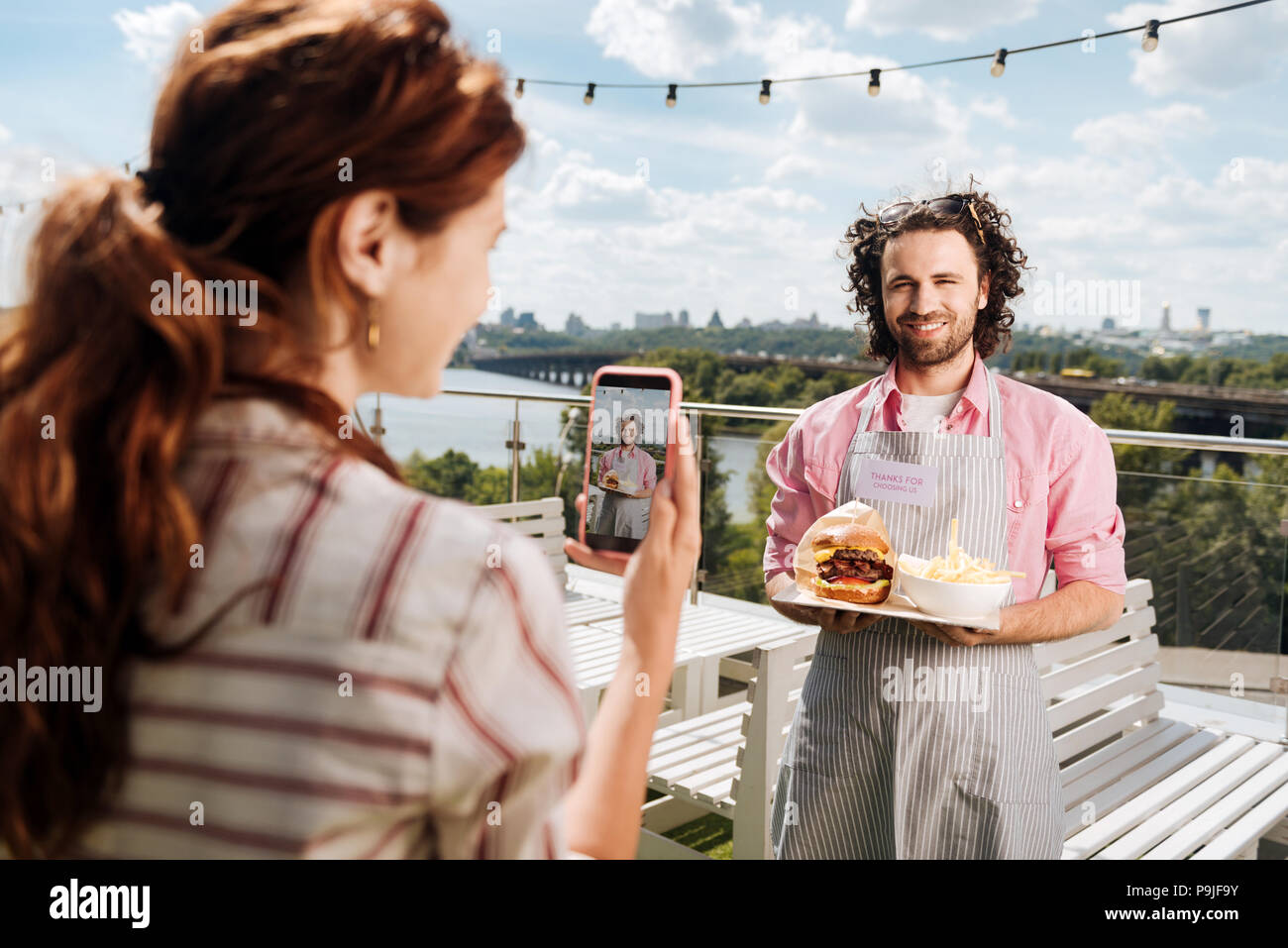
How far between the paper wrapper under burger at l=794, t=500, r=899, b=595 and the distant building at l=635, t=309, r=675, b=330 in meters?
22.3

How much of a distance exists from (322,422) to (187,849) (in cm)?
30

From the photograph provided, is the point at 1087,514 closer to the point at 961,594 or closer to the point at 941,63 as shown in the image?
the point at 961,594

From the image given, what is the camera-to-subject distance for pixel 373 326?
701mm

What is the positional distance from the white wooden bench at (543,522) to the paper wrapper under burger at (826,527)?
2730 mm

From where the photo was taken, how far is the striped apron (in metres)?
1.71

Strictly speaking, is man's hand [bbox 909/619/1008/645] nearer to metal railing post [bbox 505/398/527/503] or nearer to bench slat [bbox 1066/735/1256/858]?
bench slat [bbox 1066/735/1256/858]

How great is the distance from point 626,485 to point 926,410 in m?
0.94

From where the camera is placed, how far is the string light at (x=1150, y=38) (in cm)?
495

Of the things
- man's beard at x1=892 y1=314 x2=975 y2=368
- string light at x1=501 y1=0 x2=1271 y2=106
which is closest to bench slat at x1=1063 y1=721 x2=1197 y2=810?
man's beard at x1=892 y1=314 x2=975 y2=368

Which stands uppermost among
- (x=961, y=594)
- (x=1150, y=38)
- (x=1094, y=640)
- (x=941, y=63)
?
(x=941, y=63)

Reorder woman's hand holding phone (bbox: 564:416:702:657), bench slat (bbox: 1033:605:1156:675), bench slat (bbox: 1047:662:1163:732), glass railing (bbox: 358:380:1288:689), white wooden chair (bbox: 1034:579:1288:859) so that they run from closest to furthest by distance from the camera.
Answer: woman's hand holding phone (bbox: 564:416:702:657), white wooden chair (bbox: 1034:579:1288:859), bench slat (bbox: 1047:662:1163:732), bench slat (bbox: 1033:605:1156:675), glass railing (bbox: 358:380:1288:689)

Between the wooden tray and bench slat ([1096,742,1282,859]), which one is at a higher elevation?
the wooden tray

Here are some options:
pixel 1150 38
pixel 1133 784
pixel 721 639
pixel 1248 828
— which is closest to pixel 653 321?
pixel 1150 38
